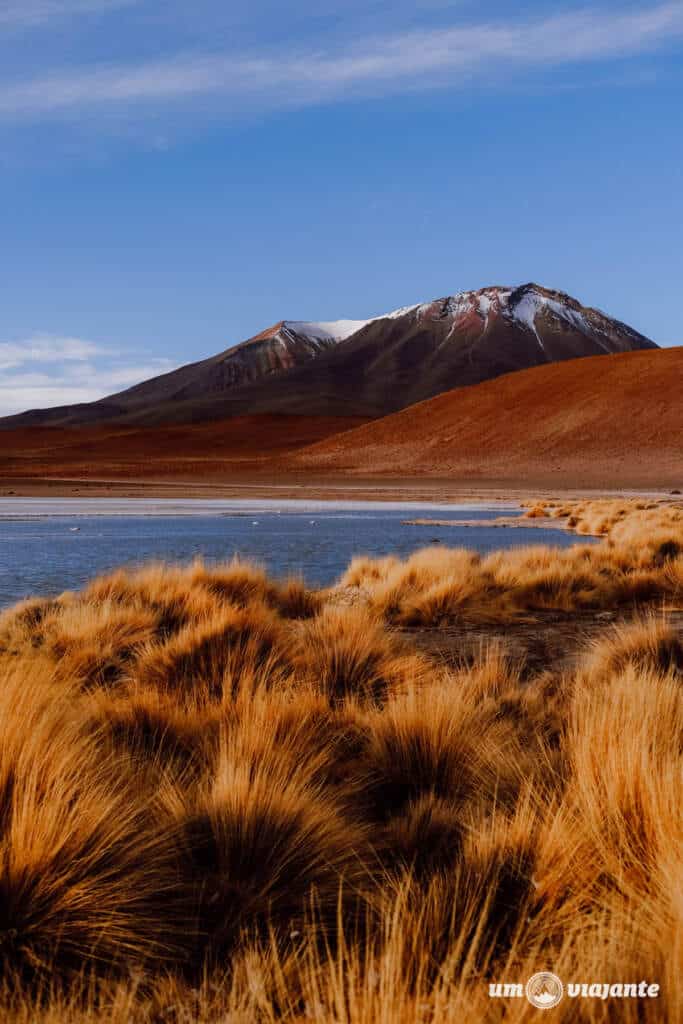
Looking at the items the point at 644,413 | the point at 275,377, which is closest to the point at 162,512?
the point at 644,413

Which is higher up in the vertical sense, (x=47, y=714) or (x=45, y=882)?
(x=47, y=714)

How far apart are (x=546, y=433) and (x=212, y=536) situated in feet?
174

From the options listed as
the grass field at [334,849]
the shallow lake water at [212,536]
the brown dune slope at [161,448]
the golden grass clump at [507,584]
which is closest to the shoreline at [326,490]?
the brown dune slope at [161,448]

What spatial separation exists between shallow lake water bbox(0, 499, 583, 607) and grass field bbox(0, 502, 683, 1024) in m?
6.68

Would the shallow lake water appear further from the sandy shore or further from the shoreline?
the sandy shore

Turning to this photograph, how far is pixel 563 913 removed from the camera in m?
2.69

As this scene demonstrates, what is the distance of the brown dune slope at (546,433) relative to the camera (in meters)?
62.0

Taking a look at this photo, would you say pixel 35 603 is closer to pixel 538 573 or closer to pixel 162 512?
pixel 538 573

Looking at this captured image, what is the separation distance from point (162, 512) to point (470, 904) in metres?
28.3

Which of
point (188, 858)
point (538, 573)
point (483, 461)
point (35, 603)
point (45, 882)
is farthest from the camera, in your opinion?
point (483, 461)

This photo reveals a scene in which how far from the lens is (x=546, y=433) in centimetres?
7106

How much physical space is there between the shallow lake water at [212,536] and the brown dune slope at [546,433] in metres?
28.1

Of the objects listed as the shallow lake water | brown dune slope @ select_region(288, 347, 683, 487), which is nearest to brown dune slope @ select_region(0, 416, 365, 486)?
brown dune slope @ select_region(288, 347, 683, 487)

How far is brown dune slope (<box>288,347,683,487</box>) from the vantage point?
62.0 metres
